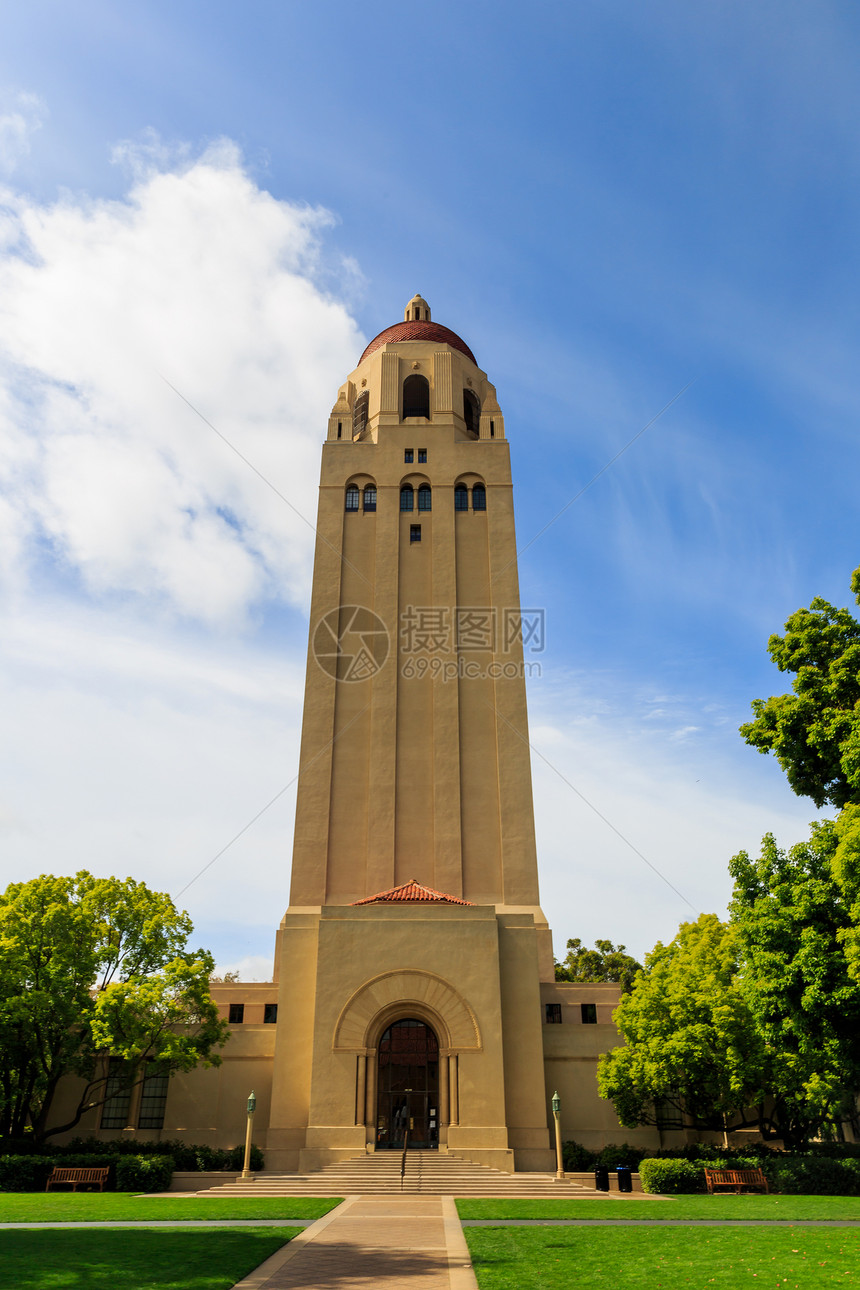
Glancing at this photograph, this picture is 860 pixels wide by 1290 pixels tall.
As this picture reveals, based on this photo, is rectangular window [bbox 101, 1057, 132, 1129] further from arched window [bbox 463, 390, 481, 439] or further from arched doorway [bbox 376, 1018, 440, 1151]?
arched window [bbox 463, 390, 481, 439]

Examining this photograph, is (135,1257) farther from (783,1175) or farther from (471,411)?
(471,411)

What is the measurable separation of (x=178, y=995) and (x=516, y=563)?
24.9m

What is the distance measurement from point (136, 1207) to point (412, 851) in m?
19.3

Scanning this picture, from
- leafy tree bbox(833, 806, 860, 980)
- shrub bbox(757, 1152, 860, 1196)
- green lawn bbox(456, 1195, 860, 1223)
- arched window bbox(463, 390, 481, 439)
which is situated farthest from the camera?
arched window bbox(463, 390, 481, 439)

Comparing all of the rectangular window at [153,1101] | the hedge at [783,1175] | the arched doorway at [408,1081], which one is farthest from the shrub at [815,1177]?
the rectangular window at [153,1101]

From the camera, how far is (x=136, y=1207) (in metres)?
19.7

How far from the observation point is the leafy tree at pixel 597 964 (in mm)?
63112

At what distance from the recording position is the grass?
11.4m

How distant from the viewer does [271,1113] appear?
100ft

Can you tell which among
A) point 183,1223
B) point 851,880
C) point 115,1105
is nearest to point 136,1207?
point 183,1223

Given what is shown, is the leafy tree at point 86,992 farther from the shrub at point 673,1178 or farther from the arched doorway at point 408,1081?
the shrub at point 673,1178

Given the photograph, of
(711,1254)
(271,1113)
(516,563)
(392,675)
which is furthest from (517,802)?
(711,1254)

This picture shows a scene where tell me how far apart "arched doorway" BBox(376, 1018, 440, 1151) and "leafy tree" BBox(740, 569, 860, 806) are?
16.9 metres

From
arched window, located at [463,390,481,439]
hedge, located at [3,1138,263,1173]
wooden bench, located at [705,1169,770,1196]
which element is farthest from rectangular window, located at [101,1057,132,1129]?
arched window, located at [463,390,481,439]
